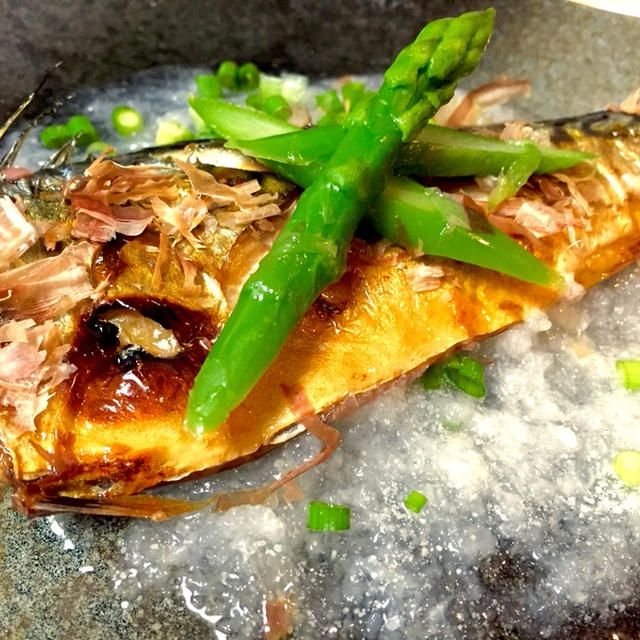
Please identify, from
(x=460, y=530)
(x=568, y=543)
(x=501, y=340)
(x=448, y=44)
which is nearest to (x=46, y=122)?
(x=448, y=44)

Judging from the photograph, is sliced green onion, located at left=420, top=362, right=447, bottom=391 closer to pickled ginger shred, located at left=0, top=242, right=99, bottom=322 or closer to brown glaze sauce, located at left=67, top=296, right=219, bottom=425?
A: brown glaze sauce, located at left=67, top=296, right=219, bottom=425

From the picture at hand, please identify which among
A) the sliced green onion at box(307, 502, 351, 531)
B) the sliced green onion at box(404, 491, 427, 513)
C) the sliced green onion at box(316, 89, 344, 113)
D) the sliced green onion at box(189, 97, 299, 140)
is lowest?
the sliced green onion at box(307, 502, 351, 531)

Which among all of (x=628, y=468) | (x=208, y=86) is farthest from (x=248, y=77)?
(x=628, y=468)

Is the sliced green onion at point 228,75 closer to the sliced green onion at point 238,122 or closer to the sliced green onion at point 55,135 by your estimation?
the sliced green onion at point 55,135

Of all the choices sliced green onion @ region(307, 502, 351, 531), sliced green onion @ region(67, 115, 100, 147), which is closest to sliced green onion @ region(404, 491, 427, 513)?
sliced green onion @ region(307, 502, 351, 531)

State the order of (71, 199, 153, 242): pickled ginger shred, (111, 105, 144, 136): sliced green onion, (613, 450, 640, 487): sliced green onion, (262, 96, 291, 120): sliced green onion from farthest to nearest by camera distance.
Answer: (111, 105, 144, 136): sliced green onion, (262, 96, 291, 120): sliced green onion, (613, 450, 640, 487): sliced green onion, (71, 199, 153, 242): pickled ginger shred

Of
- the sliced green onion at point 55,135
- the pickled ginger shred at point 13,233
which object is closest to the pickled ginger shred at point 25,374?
the pickled ginger shred at point 13,233

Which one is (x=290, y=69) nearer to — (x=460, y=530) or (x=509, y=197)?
(x=509, y=197)
